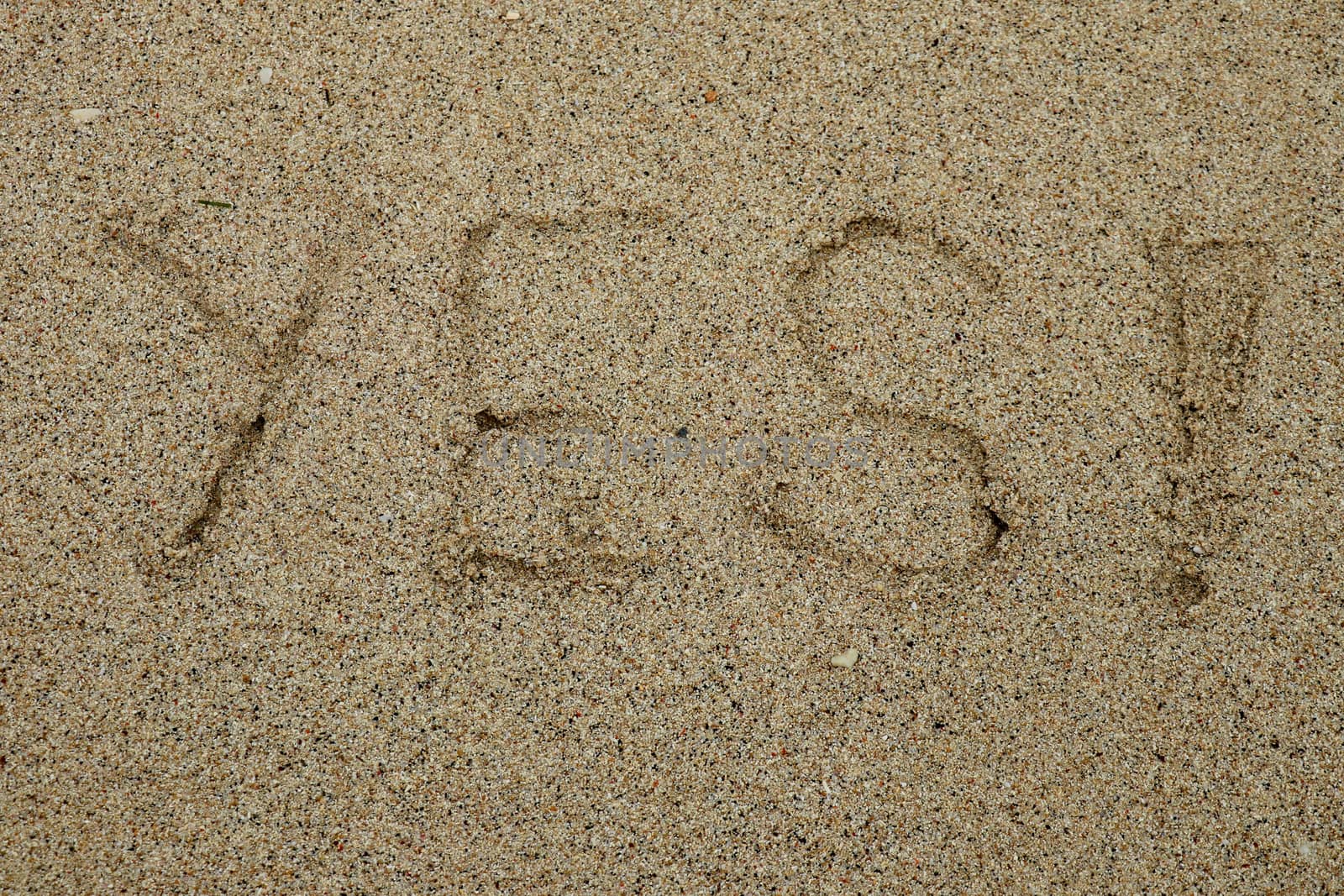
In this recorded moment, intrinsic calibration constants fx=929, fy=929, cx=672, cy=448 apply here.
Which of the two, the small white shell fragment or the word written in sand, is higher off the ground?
the word written in sand

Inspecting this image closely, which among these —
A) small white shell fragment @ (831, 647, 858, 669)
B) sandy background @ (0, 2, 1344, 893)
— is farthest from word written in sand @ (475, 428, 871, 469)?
small white shell fragment @ (831, 647, 858, 669)

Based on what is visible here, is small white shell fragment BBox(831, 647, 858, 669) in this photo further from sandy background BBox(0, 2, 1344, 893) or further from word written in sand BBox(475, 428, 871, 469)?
word written in sand BBox(475, 428, 871, 469)

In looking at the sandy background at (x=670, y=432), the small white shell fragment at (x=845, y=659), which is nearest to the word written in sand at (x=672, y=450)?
the sandy background at (x=670, y=432)

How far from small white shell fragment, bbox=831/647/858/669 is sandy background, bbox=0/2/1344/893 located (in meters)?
0.02

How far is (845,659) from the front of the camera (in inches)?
67.0

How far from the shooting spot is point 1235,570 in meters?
1.73

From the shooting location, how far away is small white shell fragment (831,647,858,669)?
1699 mm

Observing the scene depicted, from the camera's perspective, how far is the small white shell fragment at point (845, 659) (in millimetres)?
1699

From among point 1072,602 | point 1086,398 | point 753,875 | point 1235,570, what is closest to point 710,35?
point 1086,398

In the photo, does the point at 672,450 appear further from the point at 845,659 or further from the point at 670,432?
the point at 845,659

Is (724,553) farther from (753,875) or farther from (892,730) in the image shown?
(753,875)

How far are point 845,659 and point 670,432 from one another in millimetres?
529

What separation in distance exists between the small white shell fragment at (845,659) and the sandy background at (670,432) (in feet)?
0.08

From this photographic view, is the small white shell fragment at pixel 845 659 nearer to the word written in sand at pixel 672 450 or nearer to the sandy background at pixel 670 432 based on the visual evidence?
the sandy background at pixel 670 432
